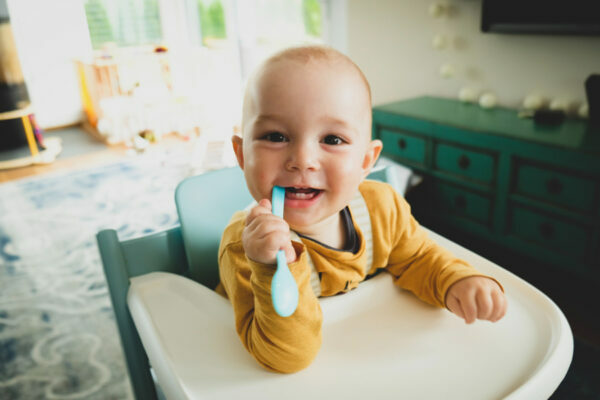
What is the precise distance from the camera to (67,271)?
2021mm

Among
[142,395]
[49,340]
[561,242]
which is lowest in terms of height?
[49,340]

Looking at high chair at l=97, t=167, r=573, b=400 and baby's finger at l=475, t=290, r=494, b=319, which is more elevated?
baby's finger at l=475, t=290, r=494, b=319

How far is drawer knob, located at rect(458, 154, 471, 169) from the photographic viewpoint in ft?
5.52

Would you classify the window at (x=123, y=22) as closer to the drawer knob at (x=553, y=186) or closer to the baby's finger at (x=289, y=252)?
the drawer knob at (x=553, y=186)

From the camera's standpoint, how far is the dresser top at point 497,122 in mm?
1427

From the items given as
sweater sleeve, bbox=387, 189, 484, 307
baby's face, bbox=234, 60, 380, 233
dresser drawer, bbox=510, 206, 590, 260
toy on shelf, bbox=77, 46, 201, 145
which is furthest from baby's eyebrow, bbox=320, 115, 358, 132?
toy on shelf, bbox=77, 46, 201, 145

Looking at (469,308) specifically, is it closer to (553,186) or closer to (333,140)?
(333,140)

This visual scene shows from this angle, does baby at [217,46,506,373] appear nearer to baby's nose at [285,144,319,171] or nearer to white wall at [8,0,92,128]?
baby's nose at [285,144,319,171]

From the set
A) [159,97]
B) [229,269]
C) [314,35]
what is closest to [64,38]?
[159,97]

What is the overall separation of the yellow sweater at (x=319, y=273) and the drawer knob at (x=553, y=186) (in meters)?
0.88

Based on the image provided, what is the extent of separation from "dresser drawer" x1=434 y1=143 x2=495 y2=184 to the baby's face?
3.88 feet

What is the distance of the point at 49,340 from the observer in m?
1.57

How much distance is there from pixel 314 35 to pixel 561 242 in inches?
96.6

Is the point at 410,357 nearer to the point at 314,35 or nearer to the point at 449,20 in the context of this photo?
the point at 449,20
